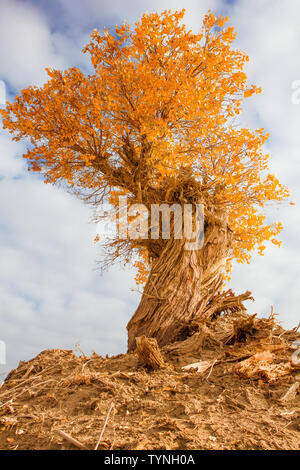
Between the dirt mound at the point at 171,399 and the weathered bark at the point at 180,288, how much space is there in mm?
971

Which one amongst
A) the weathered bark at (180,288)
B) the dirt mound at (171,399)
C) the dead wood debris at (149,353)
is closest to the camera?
the dirt mound at (171,399)

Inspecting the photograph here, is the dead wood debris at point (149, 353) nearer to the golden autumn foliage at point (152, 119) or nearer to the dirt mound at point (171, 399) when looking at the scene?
the dirt mound at point (171, 399)

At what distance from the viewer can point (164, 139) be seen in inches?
299

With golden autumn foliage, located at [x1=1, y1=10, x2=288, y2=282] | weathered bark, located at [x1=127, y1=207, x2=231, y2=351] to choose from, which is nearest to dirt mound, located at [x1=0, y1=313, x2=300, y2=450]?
weathered bark, located at [x1=127, y1=207, x2=231, y2=351]

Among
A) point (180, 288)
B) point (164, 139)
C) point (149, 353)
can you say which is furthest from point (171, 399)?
point (164, 139)

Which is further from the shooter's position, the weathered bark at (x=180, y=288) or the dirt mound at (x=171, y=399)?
the weathered bark at (x=180, y=288)

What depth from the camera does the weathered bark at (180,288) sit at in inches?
250

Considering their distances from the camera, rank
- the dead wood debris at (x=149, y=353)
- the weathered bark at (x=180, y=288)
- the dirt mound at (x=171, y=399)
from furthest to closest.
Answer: the weathered bark at (x=180, y=288), the dead wood debris at (x=149, y=353), the dirt mound at (x=171, y=399)

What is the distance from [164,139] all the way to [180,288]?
11.4 ft

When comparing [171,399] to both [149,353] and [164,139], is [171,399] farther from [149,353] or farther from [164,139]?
[164,139]

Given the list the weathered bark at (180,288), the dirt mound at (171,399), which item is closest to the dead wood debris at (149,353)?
the dirt mound at (171,399)

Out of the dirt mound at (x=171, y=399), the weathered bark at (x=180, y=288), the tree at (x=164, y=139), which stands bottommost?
the dirt mound at (x=171, y=399)

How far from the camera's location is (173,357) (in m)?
4.99
